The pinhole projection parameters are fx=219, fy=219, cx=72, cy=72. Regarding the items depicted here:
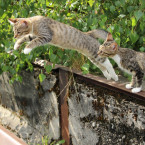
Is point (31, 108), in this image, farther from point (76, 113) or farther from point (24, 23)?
point (24, 23)

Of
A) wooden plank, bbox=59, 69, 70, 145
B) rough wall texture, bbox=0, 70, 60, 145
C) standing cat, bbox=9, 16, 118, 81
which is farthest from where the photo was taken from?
rough wall texture, bbox=0, 70, 60, 145

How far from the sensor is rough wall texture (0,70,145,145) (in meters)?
2.70

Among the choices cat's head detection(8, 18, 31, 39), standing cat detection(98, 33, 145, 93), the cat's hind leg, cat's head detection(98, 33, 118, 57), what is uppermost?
cat's head detection(8, 18, 31, 39)

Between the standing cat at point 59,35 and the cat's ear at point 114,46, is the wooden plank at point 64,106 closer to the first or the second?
the standing cat at point 59,35

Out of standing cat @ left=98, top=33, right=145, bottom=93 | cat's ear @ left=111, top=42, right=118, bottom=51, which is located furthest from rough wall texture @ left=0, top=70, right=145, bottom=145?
cat's ear @ left=111, top=42, right=118, bottom=51

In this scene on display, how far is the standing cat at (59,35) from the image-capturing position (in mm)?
3194

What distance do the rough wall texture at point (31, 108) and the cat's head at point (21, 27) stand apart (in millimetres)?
866

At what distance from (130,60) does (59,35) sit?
1.17 meters

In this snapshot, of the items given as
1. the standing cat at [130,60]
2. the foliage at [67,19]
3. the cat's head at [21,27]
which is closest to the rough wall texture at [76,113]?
the standing cat at [130,60]

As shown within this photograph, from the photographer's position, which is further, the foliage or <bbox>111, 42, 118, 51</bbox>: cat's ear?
the foliage

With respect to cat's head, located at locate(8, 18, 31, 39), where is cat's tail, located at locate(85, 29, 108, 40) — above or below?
→ below

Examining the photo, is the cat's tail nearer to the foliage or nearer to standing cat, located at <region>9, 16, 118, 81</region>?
standing cat, located at <region>9, 16, 118, 81</region>

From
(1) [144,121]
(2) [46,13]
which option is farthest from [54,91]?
(1) [144,121]

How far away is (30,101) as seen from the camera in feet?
14.1
